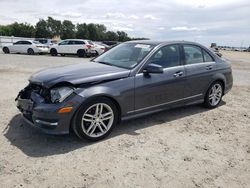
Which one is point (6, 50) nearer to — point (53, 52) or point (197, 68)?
point (53, 52)

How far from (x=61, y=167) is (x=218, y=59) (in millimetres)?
4400

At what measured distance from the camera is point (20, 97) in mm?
4492

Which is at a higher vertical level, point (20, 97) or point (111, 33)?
point (111, 33)

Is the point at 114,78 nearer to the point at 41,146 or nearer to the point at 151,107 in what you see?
the point at 151,107

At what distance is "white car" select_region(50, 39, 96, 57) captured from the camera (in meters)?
21.0

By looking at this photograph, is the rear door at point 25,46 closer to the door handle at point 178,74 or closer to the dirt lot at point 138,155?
the dirt lot at point 138,155

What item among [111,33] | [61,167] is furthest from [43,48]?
[111,33]

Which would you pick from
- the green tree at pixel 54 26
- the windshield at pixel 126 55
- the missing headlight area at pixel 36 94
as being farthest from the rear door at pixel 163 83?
the green tree at pixel 54 26

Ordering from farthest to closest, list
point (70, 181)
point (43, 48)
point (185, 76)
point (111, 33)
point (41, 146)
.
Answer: point (111, 33) < point (43, 48) < point (185, 76) < point (41, 146) < point (70, 181)

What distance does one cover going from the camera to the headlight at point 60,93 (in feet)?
12.8

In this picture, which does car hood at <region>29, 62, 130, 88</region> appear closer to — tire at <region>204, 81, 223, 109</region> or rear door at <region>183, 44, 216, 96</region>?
rear door at <region>183, 44, 216, 96</region>

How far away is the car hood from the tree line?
65.4 m

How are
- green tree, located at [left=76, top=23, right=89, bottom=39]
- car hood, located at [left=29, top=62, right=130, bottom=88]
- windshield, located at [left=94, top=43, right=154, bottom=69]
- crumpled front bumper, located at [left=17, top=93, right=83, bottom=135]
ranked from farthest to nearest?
green tree, located at [left=76, top=23, right=89, bottom=39]
windshield, located at [left=94, top=43, right=154, bottom=69]
car hood, located at [left=29, top=62, right=130, bottom=88]
crumpled front bumper, located at [left=17, top=93, right=83, bottom=135]

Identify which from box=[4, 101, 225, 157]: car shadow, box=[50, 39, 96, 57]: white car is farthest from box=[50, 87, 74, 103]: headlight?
box=[50, 39, 96, 57]: white car
